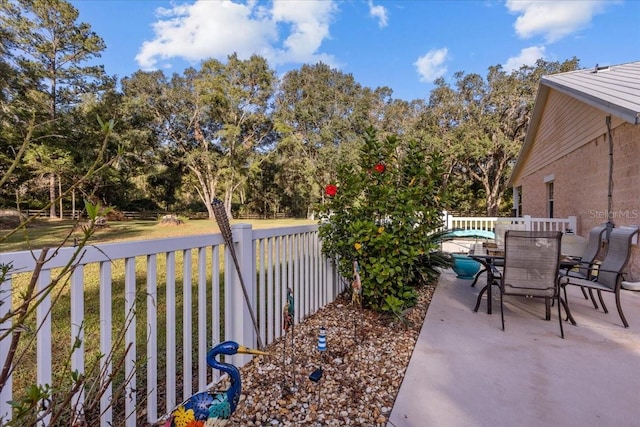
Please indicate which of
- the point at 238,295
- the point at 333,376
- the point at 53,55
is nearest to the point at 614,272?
the point at 333,376

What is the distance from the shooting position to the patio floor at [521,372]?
187cm

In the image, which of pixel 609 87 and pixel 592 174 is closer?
pixel 609 87

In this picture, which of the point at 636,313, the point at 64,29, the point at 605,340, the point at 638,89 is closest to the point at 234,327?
the point at 605,340

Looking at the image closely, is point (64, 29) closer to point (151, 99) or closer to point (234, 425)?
point (151, 99)

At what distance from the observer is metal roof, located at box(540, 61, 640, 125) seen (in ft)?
14.1

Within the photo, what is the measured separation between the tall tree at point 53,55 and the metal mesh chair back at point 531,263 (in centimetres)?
1930

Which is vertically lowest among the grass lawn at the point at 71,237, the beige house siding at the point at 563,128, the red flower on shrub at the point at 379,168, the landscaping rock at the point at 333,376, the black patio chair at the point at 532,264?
the landscaping rock at the point at 333,376

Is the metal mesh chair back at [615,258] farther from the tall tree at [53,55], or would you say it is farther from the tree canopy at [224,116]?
the tall tree at [53,55]

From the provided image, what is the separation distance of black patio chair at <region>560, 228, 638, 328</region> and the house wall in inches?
73.7

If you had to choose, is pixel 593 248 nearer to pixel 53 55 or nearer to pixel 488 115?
pixel 488 115

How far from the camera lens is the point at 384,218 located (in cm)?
331

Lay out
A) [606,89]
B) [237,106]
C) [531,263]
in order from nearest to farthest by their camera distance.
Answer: [531,263] → [606,89] → [237,106]

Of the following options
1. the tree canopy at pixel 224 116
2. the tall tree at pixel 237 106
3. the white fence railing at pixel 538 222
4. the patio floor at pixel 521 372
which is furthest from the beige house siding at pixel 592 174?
the tall tree at pixel 237 106

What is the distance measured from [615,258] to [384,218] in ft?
7.99
